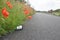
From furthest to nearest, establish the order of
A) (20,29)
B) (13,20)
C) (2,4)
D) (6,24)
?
(20,29) → (13,20) → (6,24) → (2,4)

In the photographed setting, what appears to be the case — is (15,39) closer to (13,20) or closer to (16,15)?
(13,20)

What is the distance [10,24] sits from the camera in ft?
17.5

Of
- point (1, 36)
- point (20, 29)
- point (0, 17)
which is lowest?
point (20, 29)

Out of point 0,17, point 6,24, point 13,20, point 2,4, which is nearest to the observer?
point 0,17

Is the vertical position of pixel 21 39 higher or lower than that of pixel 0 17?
lower

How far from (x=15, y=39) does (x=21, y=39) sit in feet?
0.45

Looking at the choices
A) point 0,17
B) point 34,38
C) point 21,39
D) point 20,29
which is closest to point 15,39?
point 21,39

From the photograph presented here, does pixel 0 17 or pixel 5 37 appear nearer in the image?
pixel 0 17

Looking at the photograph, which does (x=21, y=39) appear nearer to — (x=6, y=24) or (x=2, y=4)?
(x=6, y=24)

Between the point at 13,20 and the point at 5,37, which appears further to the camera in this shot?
the point at 13,20

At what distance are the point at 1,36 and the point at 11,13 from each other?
0.80 meters

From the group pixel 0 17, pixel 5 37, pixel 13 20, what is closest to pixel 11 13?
pixel 13 20

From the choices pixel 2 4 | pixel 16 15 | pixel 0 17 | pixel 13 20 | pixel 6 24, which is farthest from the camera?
pixel 16 15

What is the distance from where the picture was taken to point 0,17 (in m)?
4.37
